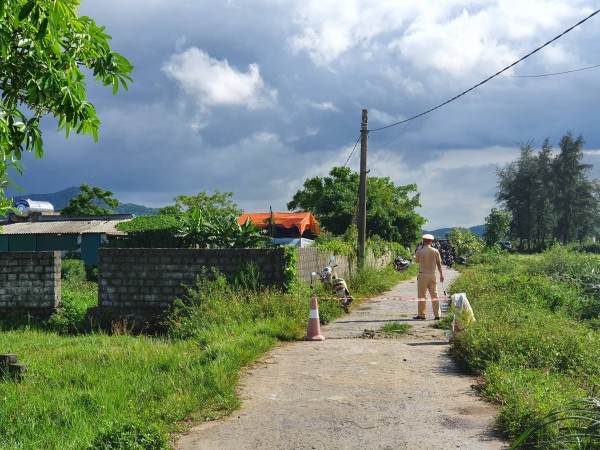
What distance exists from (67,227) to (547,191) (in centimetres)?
6267

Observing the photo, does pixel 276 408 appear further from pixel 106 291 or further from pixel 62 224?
pixel 62 224

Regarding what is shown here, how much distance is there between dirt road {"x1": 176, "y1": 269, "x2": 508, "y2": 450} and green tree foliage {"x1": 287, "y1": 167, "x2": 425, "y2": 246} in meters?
22.2

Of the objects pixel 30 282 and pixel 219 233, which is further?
pixel 219 233

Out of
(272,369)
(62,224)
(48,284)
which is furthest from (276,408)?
(62,224)

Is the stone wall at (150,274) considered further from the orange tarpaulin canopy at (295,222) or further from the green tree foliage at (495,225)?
the green tree foliage at (495,225)

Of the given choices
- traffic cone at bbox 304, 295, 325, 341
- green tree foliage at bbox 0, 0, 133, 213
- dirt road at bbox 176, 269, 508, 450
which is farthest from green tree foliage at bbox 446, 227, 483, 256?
green tree foliage at bbox 0, 0, 133, 213

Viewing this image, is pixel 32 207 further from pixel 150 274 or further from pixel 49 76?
pixel 49 76

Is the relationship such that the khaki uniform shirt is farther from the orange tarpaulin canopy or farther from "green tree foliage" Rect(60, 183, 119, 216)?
"green tree foliage" Rect(60, 183, 119, 216)

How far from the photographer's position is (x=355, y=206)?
1750 inches

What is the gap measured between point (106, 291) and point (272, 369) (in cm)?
753

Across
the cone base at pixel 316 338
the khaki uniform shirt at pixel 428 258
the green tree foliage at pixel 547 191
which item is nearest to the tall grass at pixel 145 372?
the cone base at pixel 316 338

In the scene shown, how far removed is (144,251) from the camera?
47.4 feet

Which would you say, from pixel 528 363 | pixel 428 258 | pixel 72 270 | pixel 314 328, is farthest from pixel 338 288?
pixel 72 270

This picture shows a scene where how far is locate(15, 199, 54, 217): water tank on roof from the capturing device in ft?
136
